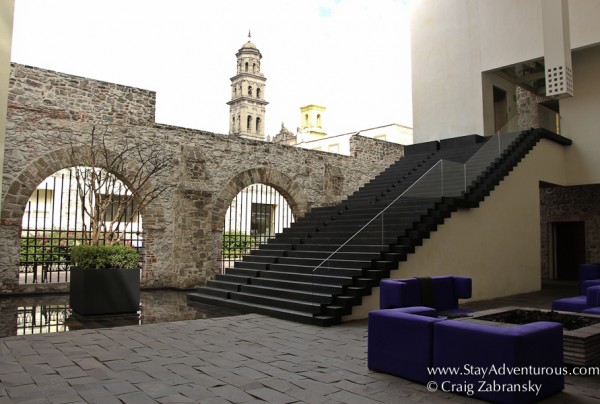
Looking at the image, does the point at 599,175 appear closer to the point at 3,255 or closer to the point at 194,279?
the point at 194,279

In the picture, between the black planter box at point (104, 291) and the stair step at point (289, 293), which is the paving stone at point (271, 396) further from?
the black planter box at point (104, 291)

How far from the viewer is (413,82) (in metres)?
16.8

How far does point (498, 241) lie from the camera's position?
11047 millimetres

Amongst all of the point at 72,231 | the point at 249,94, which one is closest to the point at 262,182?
the point at 72,231

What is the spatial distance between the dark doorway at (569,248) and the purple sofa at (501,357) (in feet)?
45.7

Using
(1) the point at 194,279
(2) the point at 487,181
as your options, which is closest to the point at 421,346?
(2) the point at 487,181

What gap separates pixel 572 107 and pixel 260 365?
42.8ft

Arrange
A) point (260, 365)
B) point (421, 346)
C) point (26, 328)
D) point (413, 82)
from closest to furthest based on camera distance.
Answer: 1. point (421, 346)
2. point (260, 365)
3. point (26, 328)
4. point (413, 82)

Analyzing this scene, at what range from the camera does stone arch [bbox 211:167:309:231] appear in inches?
518

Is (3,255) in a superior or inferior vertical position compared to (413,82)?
inferior

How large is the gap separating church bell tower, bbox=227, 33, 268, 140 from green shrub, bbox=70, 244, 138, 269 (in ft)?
154

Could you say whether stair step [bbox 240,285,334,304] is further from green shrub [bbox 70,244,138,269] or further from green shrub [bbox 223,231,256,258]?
green shrub [bbox 223,231,256,258]

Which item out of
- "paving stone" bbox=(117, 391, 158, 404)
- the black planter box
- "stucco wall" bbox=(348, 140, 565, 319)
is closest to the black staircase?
"stucco wall" bbox=(348, 140, 565, 319)

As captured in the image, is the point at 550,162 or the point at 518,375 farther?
the point at 550,162
